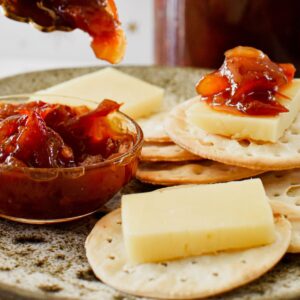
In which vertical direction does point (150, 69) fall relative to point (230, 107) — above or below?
below

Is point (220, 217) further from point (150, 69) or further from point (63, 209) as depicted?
point (150, 69)

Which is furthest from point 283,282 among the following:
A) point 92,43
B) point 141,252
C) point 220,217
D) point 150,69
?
point 150,69

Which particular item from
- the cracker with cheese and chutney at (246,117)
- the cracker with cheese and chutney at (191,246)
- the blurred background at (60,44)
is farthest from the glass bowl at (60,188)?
the blurred background at (60,44)

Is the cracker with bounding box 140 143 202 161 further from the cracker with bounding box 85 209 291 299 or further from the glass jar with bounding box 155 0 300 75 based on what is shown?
the glass jar with bounding box 155 0 300 75

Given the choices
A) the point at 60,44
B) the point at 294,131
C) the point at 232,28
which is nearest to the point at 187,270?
the point at 294,131

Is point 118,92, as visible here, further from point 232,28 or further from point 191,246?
point 232,28

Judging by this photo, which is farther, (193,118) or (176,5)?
(176,5)

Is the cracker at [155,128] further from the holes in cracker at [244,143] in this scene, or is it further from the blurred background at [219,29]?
the blurred background at [219,29]

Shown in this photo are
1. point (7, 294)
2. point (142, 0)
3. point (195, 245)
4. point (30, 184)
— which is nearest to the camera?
point (7, 294)
